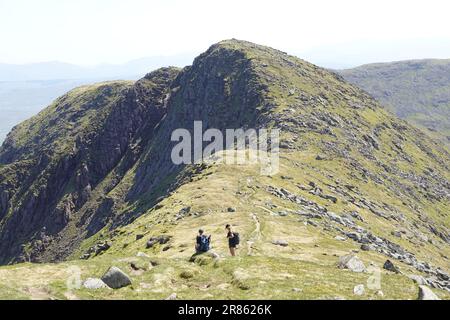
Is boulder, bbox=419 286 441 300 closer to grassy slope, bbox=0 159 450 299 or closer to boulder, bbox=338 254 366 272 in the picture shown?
grassy slope, bbox=0 159 450 299

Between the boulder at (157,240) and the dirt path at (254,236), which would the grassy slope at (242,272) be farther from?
the boulder at (157,240)

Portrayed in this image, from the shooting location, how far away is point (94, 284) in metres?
30.2

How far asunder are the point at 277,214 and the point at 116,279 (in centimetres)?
3733

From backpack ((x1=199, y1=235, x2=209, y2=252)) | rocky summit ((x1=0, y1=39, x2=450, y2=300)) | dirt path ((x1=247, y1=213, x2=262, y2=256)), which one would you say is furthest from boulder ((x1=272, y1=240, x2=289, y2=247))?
backpack ((x1=199, y1=235, x2=209, y2=252))

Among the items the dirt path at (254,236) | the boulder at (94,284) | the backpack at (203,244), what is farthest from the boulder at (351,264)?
the boulder at (94,284)

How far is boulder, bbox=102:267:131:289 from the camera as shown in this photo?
1200 inches

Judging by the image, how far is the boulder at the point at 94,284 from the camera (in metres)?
30.0

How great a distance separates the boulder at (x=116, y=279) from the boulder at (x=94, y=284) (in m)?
0.32

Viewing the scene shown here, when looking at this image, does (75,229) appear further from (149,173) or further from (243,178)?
(243,178)

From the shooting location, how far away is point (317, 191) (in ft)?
277

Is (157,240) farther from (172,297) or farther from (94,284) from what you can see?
(172,297)

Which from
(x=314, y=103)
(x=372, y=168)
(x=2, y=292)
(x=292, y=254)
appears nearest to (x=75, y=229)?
(x=314, y=103)
